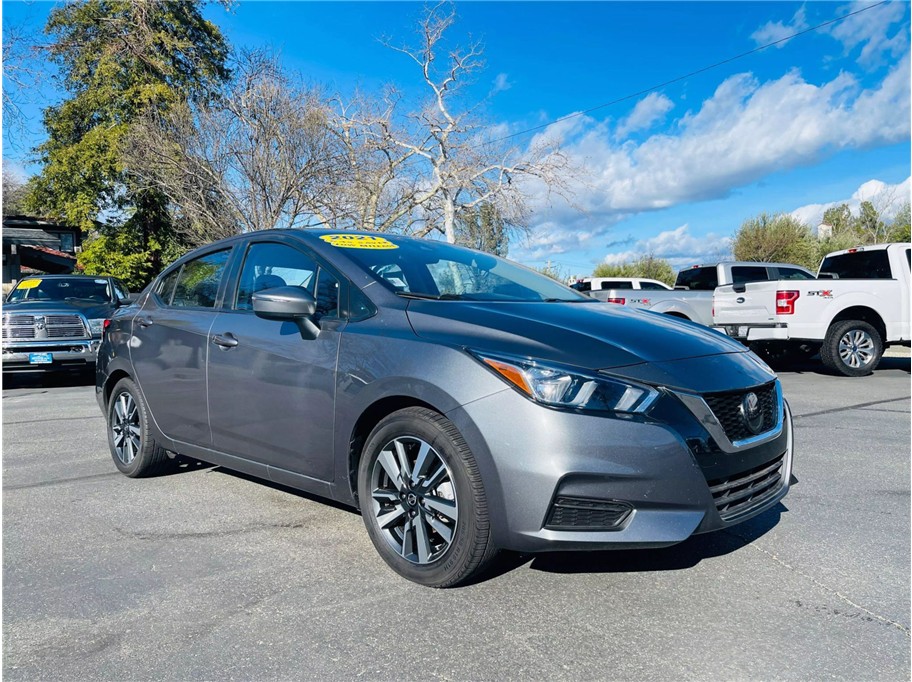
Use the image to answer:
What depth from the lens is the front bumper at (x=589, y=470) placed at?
8.79 feet

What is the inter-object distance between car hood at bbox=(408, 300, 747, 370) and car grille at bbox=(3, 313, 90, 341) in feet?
30.4

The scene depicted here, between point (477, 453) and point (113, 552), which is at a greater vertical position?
point (477, 453)

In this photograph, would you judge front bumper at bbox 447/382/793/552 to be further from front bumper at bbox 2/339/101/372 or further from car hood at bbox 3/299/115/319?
car hood at bbox 3/299/115/319

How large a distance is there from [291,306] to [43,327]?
8.96 m

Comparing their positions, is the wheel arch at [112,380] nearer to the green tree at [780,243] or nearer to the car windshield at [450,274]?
the car windshield at [450,274]

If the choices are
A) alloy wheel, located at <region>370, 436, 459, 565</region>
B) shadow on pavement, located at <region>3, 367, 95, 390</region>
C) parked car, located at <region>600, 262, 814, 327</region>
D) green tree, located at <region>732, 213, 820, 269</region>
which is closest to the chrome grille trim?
alloy wheel, located at <region>370, 436, 459, 565</region>

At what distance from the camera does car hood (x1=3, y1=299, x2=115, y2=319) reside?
1059cm

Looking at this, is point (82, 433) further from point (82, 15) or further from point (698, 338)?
point (82, 15)

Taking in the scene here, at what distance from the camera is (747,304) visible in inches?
462

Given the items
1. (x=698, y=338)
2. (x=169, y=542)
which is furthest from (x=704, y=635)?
(x=169, y=542)

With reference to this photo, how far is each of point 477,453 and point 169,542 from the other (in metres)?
1.93

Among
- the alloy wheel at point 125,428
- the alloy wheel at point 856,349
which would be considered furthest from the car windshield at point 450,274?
the alloy wheel at point 856,349

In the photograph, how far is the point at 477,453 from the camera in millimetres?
2807

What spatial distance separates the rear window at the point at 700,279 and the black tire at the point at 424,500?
1362 centimetres
